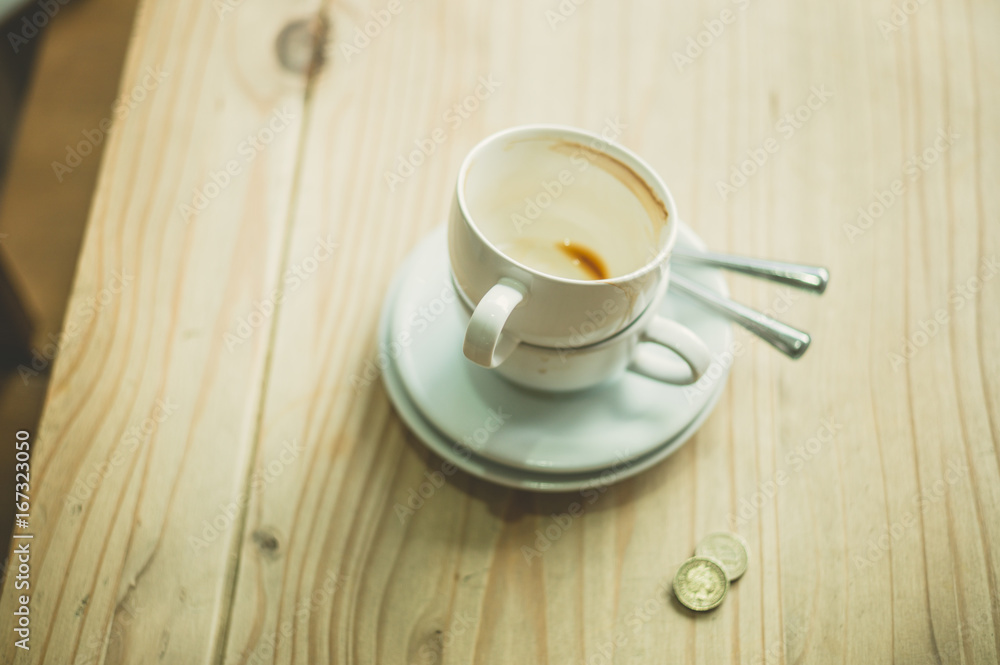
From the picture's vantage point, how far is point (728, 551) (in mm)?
529

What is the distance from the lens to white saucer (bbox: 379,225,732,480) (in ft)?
1.69

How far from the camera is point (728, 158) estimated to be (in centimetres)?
69

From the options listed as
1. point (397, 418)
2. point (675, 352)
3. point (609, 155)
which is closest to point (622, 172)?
point (609, 155)

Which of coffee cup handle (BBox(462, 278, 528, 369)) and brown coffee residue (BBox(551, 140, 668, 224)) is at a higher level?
brown coffee residue (BBox(551, 140, 668, 224))

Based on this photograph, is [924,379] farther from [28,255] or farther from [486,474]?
[28,255]

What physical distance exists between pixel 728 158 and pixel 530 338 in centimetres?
34

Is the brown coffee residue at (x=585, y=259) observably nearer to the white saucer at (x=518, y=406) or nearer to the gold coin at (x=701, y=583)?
the white saucer at (x=518, y=406)

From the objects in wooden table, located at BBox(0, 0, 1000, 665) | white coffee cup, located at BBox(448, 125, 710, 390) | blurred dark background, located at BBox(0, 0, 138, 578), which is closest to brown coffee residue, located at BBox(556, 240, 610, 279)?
white coffee cup, located at BBox(448, 125, 710, 390)

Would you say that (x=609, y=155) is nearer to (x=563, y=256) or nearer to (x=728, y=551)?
(x=563, y=256)

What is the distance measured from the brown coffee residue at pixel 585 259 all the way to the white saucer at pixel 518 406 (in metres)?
0.06

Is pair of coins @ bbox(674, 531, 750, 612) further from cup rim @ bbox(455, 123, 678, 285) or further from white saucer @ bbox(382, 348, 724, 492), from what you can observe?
cup rim @ bbox(455, 123, 678, 285)

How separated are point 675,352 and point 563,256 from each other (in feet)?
0.45

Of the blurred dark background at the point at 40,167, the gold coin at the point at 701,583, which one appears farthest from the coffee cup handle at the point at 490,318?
the blurred dark background at the point at 40,167

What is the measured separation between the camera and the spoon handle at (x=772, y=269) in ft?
1.84
